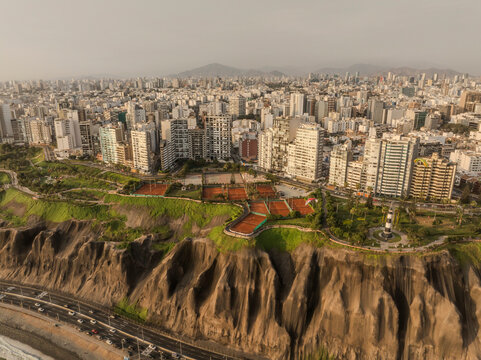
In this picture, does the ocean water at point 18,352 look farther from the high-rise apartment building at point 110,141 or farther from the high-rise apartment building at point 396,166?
the high-rise apartment building at point 396,166

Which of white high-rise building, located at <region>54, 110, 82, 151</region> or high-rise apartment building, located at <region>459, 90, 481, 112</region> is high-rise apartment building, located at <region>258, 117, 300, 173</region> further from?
high-rise apartment building, located at <region>459, 90, 481, 112</region>

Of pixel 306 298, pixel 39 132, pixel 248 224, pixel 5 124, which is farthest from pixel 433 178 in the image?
pixel 5 124

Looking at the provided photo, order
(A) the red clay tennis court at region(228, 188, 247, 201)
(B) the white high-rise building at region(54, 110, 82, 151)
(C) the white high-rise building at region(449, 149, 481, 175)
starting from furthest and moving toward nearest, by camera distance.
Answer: (B) the white high-rise building at region(54, 110, 82, 151) < (C) the white high-rise building at region(449, 149, 481, 175) < (A) the red clay tennis court at region(228, 188, 247, 201)

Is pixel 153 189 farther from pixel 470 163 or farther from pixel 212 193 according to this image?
pixel 470 163

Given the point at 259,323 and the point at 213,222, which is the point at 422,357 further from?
the point at 213,222

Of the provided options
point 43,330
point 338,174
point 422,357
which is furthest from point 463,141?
point 43,330

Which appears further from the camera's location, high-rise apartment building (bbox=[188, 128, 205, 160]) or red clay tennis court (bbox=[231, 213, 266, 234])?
high-rise apartment building (bbox=[188, 128, 205, 160])

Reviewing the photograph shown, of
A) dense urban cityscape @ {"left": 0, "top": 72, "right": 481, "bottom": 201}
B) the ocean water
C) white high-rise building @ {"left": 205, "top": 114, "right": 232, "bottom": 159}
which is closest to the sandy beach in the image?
the ocean water
